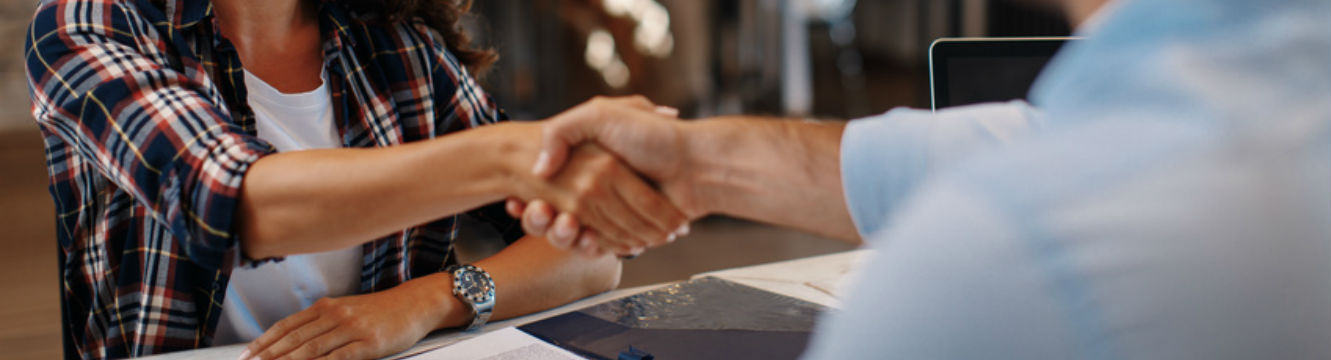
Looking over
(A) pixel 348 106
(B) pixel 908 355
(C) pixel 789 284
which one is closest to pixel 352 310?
(A) pixel 348 106

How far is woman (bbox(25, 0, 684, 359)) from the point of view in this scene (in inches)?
35.9

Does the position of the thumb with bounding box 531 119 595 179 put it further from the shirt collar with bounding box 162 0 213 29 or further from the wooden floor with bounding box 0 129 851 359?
the wooden floor with bounding box 0 129 851 359

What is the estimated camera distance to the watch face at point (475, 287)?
45.9 inches

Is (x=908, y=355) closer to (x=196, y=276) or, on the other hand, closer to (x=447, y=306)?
(x=447, y=306)

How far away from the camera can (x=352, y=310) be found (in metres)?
1.06

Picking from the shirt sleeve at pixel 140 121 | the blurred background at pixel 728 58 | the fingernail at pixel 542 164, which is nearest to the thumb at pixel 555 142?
the fingernail at pixel 542 164

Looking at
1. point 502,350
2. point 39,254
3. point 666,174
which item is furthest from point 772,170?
point 39,254

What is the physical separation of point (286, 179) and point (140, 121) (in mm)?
179

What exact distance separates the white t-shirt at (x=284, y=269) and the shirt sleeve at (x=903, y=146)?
88 cm

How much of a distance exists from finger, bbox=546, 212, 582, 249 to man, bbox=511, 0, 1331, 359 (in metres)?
0.46

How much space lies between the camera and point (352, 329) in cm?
103

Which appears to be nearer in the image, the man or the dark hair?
the man

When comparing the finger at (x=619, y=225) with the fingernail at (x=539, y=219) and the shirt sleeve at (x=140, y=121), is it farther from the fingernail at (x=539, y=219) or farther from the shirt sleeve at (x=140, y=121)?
the shirt sleeve at (x=140, y=121)

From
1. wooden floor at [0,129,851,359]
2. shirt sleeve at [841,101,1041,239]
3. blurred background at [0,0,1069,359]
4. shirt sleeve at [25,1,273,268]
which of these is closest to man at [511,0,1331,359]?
shirt sleeve at [841,101,1041,239]
